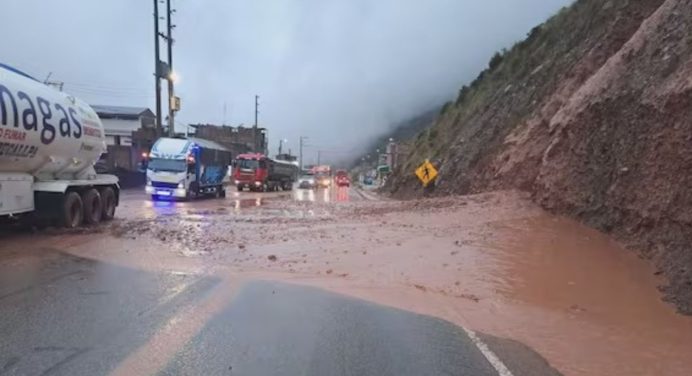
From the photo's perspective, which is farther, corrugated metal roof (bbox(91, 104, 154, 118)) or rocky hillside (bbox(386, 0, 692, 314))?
corrugated metal roof (bbox(91, 104, 154, 118))

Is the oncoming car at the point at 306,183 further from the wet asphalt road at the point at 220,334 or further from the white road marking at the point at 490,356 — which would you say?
the white road marking at the point at 490,356

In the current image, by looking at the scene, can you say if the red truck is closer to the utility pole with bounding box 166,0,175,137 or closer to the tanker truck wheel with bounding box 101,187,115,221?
the utility pole with bounding box 166,0,175,137

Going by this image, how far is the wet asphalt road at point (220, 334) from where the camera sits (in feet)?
19.7

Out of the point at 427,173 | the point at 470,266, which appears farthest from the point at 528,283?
the point at 427,173

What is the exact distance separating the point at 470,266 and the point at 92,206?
451 inches

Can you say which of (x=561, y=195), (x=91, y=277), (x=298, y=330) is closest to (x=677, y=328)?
(x=298, y=330)

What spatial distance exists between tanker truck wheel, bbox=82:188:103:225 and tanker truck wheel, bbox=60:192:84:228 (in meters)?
0.33

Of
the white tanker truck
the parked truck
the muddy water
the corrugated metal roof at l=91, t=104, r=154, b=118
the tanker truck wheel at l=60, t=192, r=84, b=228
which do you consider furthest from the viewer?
the corrugated metal roof at l=91, t=104, r=154, b=118

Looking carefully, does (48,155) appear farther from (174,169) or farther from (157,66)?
(157,66)

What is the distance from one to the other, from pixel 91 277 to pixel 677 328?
8356 millimetres

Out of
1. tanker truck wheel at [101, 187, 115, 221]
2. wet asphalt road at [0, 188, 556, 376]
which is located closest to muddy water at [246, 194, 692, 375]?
wet asphalt road at [0, 188, 556, 376]

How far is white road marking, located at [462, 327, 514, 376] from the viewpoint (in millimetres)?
6252

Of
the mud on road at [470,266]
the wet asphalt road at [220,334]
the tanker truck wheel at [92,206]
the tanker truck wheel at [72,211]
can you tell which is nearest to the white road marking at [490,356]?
the wet asphalt road at [220,334]

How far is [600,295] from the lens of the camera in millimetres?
10570
